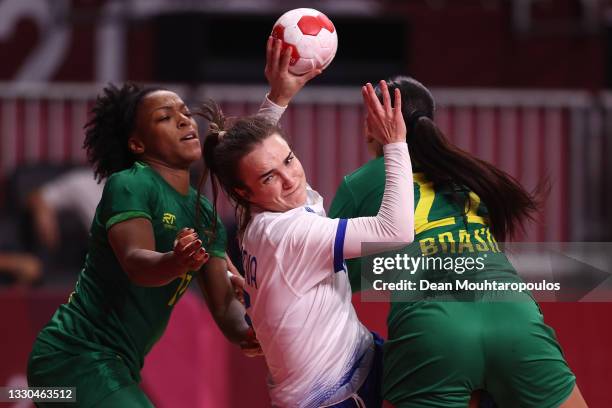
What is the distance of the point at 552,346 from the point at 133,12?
24.5ft

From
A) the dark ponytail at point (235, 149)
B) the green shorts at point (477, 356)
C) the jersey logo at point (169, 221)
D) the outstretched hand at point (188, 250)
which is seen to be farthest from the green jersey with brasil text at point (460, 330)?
the jersey logo at point (169, 221)

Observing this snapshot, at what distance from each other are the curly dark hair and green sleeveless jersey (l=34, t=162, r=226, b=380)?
A: 0.20m

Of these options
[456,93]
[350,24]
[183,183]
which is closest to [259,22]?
[350,24]

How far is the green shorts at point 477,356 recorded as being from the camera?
3.75 metres

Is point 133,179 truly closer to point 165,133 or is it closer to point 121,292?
point 165,133

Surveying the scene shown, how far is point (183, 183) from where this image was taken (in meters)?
4.55

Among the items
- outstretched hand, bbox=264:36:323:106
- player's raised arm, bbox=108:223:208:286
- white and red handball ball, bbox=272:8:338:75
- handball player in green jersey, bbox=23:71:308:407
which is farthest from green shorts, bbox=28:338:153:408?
white and red handball ball, bbox=272:8:338:75

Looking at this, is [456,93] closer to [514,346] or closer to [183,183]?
[183,183]

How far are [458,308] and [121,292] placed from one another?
1275 millimetres

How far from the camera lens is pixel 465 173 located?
157 inches

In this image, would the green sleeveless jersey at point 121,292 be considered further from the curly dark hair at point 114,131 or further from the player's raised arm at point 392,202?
the player's raised arm at point 392,202

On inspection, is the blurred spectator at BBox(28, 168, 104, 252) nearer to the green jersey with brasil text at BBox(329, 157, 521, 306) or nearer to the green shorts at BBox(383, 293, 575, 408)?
the green jersey with brasil text at BBox(329, 157, 521, 306)

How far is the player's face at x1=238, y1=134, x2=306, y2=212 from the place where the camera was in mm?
3900

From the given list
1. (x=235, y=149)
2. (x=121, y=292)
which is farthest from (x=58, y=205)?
(x=235, y=149)
